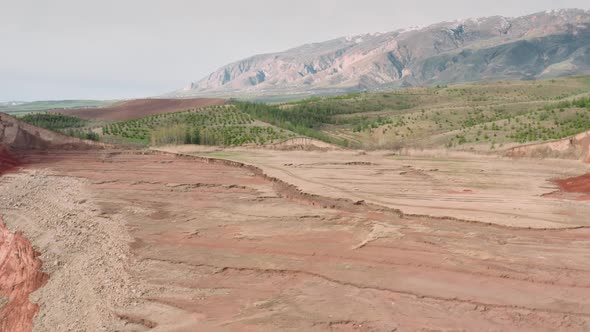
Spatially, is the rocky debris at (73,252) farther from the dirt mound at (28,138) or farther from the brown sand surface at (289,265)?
the dirt mound at (28,138)

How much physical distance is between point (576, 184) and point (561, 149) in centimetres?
919

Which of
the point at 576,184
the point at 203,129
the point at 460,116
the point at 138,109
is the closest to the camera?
the point at 576,184

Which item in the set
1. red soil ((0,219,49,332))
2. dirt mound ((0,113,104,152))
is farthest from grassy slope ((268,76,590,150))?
red soil ((0,219,49,332))

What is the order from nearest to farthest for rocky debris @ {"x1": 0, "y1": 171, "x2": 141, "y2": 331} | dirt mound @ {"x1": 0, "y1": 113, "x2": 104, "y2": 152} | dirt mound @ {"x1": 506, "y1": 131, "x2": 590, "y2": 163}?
rocky debris @ {"x1": 0, "y1": 171, "x2": 141, "y2": 331}
dirt mound @ {"x1": 506, "y1": 131, "x2": 590, "y2": 163}
dirt mound @ {"x1": 0, "y1": 113, "x2": 104, "y2": 152}

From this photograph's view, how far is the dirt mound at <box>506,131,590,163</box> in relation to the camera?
25552 millimetres

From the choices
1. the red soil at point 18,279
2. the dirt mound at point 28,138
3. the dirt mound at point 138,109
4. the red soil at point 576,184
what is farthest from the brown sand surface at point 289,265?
the dirt mound at point 138,109

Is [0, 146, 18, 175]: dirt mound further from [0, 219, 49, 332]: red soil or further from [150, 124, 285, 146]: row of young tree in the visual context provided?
[150, 124, 285, 146]: row of young tree

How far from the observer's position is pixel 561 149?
2680cm

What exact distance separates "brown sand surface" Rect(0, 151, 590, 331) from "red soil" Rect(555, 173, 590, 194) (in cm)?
141

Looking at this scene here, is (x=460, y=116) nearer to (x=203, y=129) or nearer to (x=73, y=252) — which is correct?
(x=203, y=129)

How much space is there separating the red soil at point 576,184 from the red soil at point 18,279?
1850 centimetres

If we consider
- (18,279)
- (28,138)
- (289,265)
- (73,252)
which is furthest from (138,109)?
(289,265)

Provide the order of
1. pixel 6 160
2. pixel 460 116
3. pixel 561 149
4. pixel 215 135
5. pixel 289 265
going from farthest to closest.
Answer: pixel 460 116 → pixel 215 135 → pixel 561 149 → pixel 6 160 → pixel 289 265

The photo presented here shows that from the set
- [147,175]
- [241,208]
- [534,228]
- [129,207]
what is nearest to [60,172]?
[147,175]
